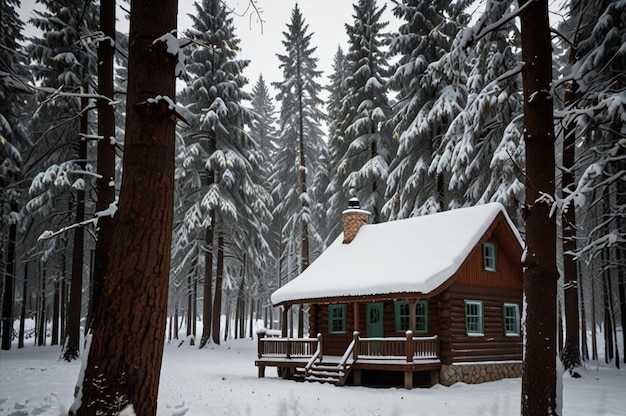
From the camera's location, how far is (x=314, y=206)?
40.5 metres

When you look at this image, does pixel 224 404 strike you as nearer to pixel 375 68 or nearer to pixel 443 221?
pixel 443 221

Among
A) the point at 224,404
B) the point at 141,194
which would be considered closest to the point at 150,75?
the point at 141,194

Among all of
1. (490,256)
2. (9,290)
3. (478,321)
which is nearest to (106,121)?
(478,321)

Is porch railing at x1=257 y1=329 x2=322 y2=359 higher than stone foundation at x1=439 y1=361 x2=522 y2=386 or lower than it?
higher

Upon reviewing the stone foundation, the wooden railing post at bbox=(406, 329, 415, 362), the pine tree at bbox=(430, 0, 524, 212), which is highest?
the pine tree at bbox=(430, 0, 524, 212)

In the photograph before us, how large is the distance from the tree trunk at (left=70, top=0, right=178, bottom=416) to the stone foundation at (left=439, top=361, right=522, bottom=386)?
15343mm

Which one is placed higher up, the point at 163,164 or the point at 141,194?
the point at 163,164

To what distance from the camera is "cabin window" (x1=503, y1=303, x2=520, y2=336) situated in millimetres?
21453

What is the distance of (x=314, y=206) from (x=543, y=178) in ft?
110

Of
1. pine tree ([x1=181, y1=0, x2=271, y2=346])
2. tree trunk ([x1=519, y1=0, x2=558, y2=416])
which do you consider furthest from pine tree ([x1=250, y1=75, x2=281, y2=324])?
tree trunk ([x1=519, y1=0, x2=558, y2=416])

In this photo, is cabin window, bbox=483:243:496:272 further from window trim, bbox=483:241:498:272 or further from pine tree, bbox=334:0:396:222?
pine tree, bbox=334:0:396:222

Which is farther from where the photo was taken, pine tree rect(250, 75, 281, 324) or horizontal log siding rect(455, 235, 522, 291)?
pine tree rect(250, 75, 281, 324)

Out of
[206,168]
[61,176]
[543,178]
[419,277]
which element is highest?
[206,168]

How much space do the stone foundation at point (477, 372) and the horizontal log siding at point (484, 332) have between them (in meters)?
0.26
